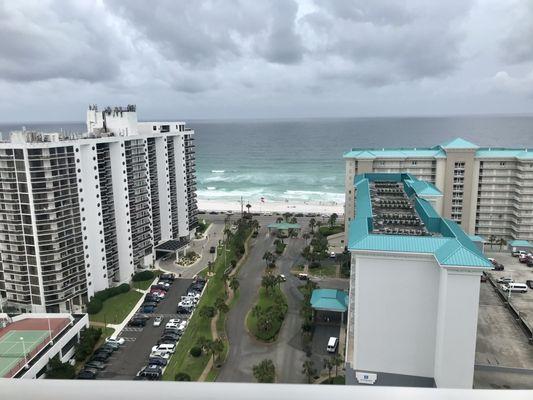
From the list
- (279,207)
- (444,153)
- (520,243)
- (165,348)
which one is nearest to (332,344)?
(165,348)

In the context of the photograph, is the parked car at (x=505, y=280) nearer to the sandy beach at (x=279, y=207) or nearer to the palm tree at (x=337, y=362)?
the palm tree at (x=337, y=362)

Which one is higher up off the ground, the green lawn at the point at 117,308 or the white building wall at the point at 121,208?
the white building wall at the point at 121,208

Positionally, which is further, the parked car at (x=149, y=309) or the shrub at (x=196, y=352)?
the parked car at (x=149, y=309)

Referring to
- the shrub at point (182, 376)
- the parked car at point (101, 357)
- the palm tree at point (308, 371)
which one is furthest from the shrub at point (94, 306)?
the palm tree at point (308, 371)

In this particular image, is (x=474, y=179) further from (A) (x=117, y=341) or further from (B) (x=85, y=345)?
(B) (x=85, y=345)

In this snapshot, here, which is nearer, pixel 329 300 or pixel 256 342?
pixel 256 342

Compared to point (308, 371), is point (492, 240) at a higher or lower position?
higher
